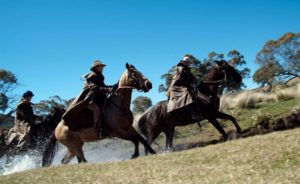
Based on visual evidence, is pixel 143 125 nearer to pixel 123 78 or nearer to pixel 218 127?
pixel 218 127

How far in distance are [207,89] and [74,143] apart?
5.19m

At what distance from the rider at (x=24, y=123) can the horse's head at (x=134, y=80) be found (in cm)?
499

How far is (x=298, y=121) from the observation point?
17859mm

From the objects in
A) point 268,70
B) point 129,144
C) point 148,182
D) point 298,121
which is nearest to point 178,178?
point 148,182

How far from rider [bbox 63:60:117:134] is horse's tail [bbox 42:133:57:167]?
2074mm

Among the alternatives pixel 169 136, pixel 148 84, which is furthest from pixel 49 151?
pixel 148 84

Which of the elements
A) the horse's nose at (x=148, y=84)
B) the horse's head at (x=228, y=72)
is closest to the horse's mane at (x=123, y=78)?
the horse's nose at (x=148, y=84)

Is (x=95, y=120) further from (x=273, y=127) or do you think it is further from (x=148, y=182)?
(x=273, y=127)

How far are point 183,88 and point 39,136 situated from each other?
568 centimetres

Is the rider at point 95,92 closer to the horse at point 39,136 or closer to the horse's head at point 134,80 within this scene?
the horse's head at point 134,80

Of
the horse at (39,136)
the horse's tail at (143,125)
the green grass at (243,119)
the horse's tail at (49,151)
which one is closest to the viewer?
the horse's tail at (49,151)

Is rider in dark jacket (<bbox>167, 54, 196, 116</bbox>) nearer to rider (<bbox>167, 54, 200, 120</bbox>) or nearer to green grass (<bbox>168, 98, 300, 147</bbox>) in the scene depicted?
rider (<bbox>167, 54, 200, 120</bbox>)

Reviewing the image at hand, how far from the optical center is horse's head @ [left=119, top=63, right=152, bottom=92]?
1342cm

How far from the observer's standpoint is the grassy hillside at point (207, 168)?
7.60 metres
